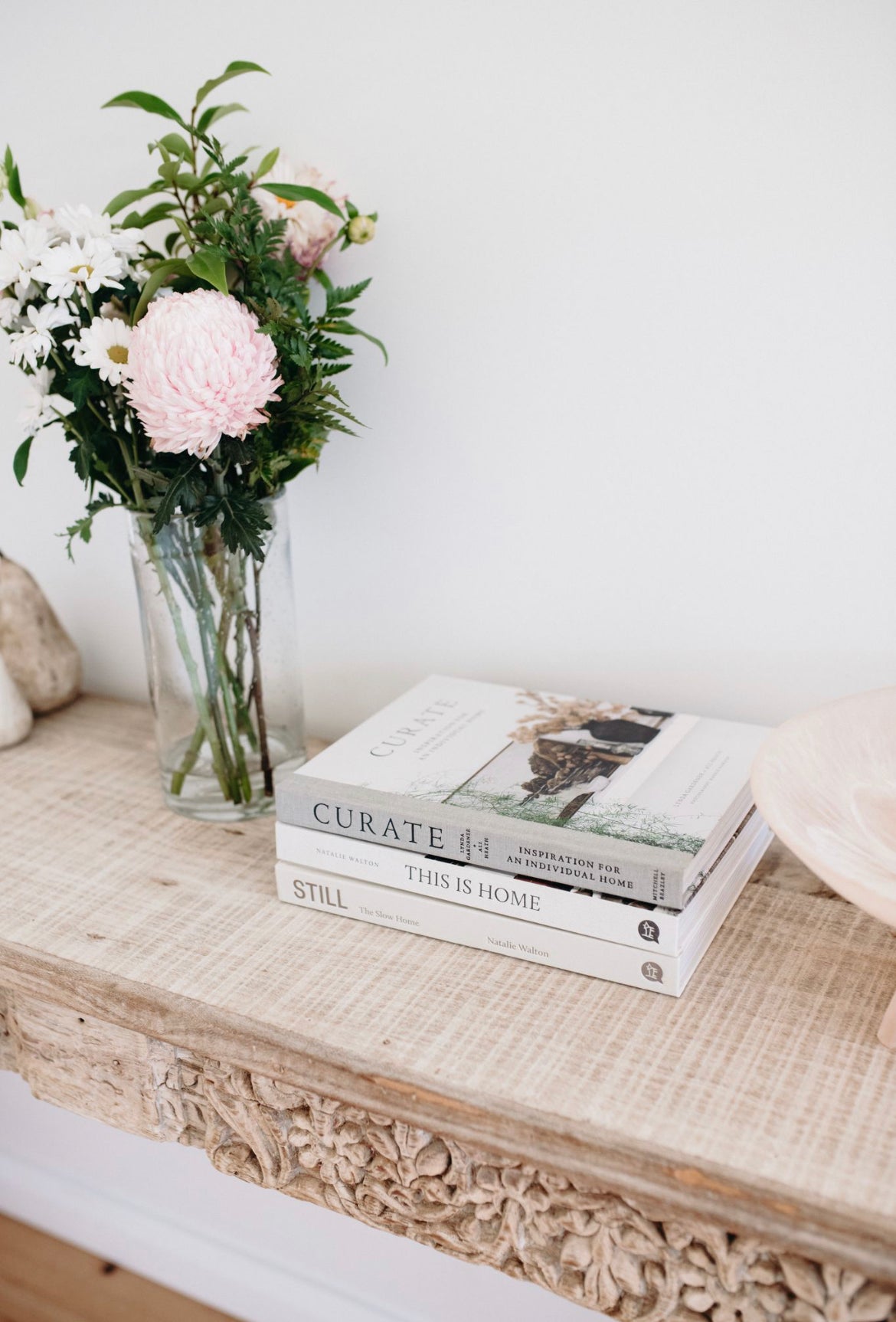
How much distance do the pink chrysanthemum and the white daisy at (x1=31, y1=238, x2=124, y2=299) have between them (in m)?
0.06

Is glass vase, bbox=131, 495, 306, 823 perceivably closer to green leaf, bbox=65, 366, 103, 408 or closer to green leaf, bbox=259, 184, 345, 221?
green leaf, bbox=65, 366, 103, 408

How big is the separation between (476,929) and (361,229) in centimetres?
52

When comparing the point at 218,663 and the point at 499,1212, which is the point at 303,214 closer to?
the point at 218,663

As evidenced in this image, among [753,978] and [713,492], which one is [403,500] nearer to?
[713,492]

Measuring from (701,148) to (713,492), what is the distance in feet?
0.80

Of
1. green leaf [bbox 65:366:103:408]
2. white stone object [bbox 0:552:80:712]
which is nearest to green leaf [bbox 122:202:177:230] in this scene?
green leaf [bbox 65:366:103:408]

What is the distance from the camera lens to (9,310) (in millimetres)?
787

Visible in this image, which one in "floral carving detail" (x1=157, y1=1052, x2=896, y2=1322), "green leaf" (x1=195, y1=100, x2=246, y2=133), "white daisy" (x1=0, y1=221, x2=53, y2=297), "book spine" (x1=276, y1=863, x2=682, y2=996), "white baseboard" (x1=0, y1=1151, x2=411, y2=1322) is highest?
"green leaf" (x1=195, y1=100, x2=246, y2=133)

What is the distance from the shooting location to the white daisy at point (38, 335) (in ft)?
2.50

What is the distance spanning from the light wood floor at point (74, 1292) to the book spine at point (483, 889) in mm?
759

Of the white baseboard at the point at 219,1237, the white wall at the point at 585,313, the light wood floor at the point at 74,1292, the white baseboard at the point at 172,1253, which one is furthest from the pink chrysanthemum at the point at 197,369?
the light wood floor at the point at 74,1292

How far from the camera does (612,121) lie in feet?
2.59

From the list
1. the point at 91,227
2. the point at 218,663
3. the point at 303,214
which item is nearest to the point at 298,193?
the point at 303,214

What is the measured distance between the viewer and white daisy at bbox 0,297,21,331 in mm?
786
